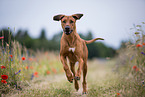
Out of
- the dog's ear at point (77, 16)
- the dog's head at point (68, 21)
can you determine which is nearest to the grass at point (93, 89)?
the dog's head at point (68, 21)

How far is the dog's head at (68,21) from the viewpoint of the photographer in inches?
129

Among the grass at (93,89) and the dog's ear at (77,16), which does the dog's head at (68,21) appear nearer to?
the dog's ear at (77,16)

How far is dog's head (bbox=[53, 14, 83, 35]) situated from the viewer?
3273 millimetres

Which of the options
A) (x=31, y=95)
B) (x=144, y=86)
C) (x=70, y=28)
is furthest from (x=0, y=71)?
(x=144, y=86)

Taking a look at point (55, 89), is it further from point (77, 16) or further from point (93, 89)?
point (77, 16)

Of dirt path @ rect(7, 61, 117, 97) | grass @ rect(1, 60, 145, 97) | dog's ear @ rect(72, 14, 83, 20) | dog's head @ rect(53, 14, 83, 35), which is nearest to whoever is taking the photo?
grass @ rect(1, 60, 145, 97)

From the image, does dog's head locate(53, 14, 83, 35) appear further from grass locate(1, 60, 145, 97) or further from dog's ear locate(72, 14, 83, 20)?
grass locate(1, 60, 145, 97)

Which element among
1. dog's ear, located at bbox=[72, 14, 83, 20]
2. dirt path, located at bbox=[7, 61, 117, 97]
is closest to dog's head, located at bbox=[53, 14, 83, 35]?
dog's ear, located at bbox=[72, 14, 83, 20]

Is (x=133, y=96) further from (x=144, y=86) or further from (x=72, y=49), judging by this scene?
(x=72, y=49)

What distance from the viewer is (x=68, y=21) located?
3.40 meters

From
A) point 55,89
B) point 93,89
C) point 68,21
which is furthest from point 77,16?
point 93,89

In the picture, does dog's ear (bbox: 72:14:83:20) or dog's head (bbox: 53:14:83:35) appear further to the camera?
dog's ear (bbox: 72:14:83:20)

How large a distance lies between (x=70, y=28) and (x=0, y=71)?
86.0 inches

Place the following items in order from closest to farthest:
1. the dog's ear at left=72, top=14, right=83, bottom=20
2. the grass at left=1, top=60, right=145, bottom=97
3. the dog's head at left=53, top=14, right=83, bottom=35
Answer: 1. the grass at left=1, top=60, right=145, bottom=97
2. the dog's head at left=53, top=14, right=83, bottom=35
3. the dog's ear at left=72, top=14, right=83, bottom=20
